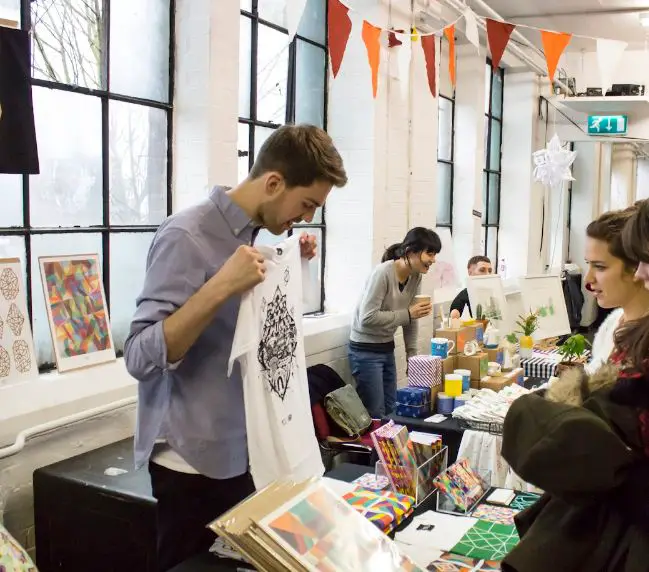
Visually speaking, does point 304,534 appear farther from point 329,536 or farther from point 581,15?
point 581,15

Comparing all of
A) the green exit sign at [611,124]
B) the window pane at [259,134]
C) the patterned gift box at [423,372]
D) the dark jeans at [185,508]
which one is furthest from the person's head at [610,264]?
the green exit sign at [611,124]

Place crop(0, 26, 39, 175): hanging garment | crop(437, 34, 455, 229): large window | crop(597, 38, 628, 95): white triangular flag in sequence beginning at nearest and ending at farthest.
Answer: crop(0, 26, 39, 175): hanging garment
crop(597, 38, 628, 95): white triangular flag
crop(437, 34, 455, 229): large window

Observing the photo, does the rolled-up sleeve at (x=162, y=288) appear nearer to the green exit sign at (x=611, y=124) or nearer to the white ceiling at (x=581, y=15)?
the white ceiling at (x=581, y=15)

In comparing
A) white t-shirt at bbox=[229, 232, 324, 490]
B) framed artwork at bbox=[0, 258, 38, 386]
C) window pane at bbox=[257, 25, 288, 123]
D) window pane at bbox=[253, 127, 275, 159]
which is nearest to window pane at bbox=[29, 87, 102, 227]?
framed artwork at bbox=[0, 258, 38, 386]

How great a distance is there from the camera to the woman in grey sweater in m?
4.41

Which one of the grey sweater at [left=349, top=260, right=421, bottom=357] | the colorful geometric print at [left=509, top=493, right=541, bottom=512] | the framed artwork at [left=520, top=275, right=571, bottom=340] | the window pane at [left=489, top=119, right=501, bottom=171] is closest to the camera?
the colorful geometric print at [left=509, top=493, right=541, bottom=512]

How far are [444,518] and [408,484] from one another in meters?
0.16

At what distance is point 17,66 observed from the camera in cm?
257

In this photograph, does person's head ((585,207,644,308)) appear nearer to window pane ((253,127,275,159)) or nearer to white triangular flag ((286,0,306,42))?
white triangular flag ((286,0,306,42))

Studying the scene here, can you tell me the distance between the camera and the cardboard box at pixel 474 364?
11.9 ft

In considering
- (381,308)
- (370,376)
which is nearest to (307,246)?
(381,308)

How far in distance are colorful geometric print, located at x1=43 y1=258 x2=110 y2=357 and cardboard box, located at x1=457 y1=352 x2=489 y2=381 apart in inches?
64.6

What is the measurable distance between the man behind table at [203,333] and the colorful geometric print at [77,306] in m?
1.33

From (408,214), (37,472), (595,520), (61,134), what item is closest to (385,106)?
(408,214)
